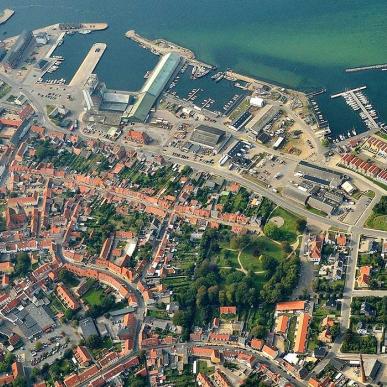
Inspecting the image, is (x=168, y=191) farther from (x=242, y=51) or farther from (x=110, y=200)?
(x=242, y=51)

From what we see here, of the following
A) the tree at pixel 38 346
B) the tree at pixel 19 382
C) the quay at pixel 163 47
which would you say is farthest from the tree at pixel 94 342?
the quay at pixel 163 47

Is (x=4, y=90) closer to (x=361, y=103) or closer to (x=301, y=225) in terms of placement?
(x=361, y=103)

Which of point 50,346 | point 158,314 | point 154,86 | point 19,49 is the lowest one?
point 50,346

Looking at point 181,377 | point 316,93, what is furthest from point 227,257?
point 316,93

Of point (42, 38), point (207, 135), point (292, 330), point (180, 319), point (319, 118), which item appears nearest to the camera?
point (292, 330)

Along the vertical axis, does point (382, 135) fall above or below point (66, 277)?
above

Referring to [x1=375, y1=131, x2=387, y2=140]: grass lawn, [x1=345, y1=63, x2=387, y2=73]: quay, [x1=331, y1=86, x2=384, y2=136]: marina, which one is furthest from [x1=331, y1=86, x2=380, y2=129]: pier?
[x1=345, y1=63, x2=387, y2=73]: quay

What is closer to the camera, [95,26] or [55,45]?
[55,45]

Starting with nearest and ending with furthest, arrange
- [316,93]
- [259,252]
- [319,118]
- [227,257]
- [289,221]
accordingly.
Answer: [259,252] < [227,257] < [289,221] < [319,118] < [316,93]
